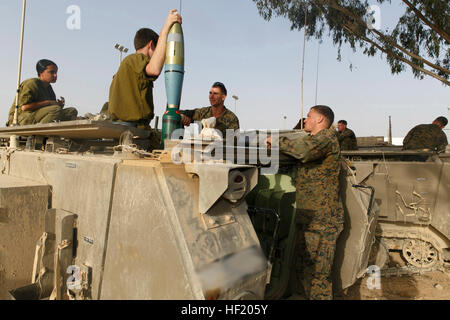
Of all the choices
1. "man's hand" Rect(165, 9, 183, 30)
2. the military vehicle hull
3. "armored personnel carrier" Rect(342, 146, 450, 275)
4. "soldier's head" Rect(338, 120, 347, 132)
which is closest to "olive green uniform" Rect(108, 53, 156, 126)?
"man's hand" Rect(165, 9, 183, 30)

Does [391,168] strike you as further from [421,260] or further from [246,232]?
[246,232]

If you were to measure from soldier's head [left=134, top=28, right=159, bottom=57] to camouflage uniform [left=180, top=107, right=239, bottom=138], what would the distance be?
109 cm

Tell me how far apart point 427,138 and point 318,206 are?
5.50 metres

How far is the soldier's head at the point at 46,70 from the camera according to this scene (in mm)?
4262

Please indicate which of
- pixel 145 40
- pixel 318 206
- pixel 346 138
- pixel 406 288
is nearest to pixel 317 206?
pixel 318 206

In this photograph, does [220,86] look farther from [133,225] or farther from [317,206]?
[133,225]

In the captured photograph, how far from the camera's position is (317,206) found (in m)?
3.01

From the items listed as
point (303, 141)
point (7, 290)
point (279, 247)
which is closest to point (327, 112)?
point (303, 141)

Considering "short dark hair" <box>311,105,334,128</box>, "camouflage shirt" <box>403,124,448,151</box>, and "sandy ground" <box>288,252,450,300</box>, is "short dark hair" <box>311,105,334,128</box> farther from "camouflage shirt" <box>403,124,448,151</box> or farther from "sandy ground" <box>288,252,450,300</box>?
"camouflage shirt" <box>403,124,448,151</box>

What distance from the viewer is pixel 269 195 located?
3.55 metres

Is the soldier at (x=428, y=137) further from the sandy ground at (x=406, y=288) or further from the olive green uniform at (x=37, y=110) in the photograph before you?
the olive green uniform at (x=37, y=110)

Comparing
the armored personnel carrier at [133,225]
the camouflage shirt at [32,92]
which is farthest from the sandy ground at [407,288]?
the camouflage shirt at [32,92]

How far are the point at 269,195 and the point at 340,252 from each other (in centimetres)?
99

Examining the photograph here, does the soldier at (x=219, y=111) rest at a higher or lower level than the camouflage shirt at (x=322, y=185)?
higher
